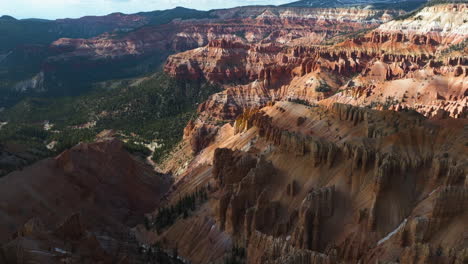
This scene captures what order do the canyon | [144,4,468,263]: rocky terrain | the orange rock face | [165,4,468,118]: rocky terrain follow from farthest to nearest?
1. [165,4,468,118]: rocky terrain
2. the canyon
3. [144,4,468,263]: rocky terrain
4. the orange rock face

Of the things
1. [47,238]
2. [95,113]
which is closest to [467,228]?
[47,238]

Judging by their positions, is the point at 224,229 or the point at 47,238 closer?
the point at 47,238

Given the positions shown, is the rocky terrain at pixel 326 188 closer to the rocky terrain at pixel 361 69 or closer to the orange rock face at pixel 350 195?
the orange rock face at pixel 350 195

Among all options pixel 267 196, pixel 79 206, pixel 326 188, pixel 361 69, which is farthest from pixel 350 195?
pixel 361 69

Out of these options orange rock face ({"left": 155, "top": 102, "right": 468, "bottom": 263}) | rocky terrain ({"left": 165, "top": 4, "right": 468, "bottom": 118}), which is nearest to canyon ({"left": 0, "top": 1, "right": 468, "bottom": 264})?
orange rock face ({"left": 155, "top": 102, "right": 468, "bottom": 263})

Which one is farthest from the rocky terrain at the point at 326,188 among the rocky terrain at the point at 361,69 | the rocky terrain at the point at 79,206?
the rocky terrain at the point at 361,69

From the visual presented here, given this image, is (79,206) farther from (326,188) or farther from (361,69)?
(361,69)

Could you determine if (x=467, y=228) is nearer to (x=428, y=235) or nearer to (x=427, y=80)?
(x=428, y=235)

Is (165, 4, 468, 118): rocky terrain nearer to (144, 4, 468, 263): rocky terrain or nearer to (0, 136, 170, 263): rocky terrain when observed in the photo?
(144, 4, 468, 263): rocky terrain

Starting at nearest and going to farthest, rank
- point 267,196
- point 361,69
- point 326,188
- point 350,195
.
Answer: point 326,188 → point 350,195 → point 267,196 → point 361,69

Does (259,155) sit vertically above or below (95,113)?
above

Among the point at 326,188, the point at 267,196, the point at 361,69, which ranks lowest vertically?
the point at 361,69
